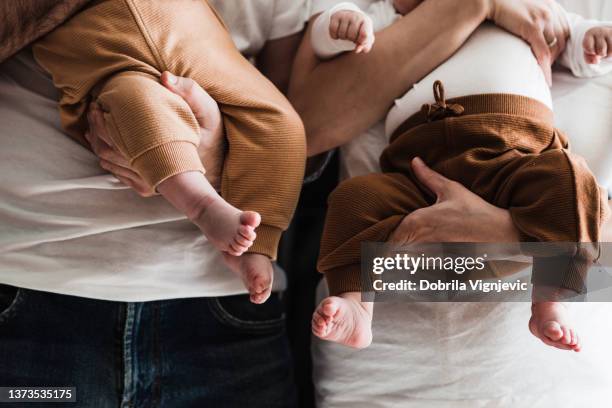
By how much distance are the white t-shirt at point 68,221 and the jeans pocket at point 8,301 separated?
0.03 m

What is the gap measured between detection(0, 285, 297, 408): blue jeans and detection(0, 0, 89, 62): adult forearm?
42 cm

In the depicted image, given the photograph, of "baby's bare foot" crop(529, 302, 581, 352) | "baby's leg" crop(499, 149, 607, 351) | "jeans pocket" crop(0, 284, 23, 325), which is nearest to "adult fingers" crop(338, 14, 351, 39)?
"baby's leg" crop(499, 149, 607, 351)

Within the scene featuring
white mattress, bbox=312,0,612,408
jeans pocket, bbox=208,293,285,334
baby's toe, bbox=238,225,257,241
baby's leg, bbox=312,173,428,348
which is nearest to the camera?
baby's toe, bbox=238,225,257,241

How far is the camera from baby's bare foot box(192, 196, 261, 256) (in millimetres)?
803

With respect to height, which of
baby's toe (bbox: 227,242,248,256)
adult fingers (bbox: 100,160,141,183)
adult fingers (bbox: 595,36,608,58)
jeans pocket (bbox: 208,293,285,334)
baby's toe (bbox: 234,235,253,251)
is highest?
adult fingers (bbox: 595,36,608,58)

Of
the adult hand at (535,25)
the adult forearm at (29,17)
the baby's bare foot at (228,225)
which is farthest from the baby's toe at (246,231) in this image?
the adult hand at (535,25)

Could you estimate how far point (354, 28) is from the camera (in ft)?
3.23

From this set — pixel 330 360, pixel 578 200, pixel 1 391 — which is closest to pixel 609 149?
pixel 578 200

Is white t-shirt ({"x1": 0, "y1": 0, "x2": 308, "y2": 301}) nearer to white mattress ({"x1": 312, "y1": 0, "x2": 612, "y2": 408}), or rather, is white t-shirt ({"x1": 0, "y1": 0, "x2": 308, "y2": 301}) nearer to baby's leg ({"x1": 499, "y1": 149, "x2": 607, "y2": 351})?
white mattress ({"x1": 312, "y1": 0, "x2": 612, "y2": 408})

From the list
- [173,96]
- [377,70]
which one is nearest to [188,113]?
[173,96]

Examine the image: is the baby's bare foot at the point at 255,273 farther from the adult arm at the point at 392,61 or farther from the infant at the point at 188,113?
the adult arm at the point at 392,61

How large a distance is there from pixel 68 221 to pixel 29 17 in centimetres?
33

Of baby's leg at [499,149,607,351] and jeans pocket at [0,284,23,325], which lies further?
jeans pocket at [0,284,23,325]

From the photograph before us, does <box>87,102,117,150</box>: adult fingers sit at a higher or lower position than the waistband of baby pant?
lower
